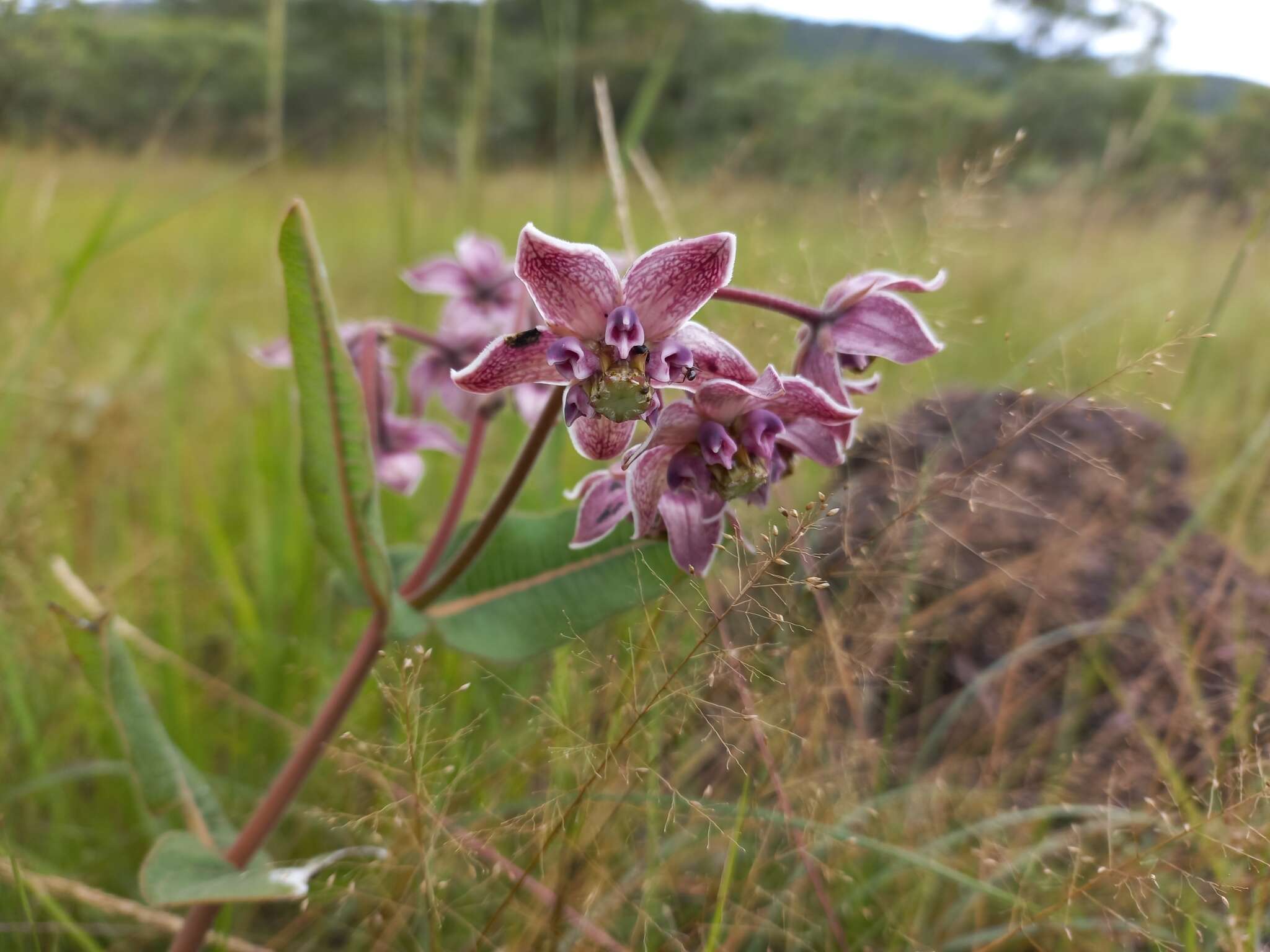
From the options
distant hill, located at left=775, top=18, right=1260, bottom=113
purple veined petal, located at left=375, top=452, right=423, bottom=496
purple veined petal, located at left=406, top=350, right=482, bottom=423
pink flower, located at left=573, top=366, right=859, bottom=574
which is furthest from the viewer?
distant hill, located at left=775, top=18, right=1260, bottom=113

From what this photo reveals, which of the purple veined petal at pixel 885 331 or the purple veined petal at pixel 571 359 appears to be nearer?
the purple veined petal at pixel 571 359

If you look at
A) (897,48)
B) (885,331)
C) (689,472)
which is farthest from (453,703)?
(897,48)

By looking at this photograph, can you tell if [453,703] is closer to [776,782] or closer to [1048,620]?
[776,782]

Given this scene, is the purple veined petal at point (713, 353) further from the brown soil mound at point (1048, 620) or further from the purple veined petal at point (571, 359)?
the brown soil mound at point (1048, 620)

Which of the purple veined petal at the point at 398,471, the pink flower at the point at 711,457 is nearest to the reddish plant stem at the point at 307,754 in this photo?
the purple veined petal at the point at 398,471

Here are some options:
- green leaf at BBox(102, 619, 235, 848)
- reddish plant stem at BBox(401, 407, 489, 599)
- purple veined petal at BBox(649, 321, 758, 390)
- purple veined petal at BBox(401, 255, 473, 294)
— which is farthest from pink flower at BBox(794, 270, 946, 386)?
green leaf at BBox(102, 619, 235, 848)

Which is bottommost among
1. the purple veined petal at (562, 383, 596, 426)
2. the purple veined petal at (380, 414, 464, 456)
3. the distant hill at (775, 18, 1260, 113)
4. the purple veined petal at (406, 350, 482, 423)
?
the purple veined petal at (380, 414, 464, 456)

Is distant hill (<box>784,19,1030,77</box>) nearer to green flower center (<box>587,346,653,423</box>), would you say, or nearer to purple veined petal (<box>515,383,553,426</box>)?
purple veined petal (<box>515,383,553,426</box>)

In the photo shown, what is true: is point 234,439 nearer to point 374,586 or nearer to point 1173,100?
point 374,586
